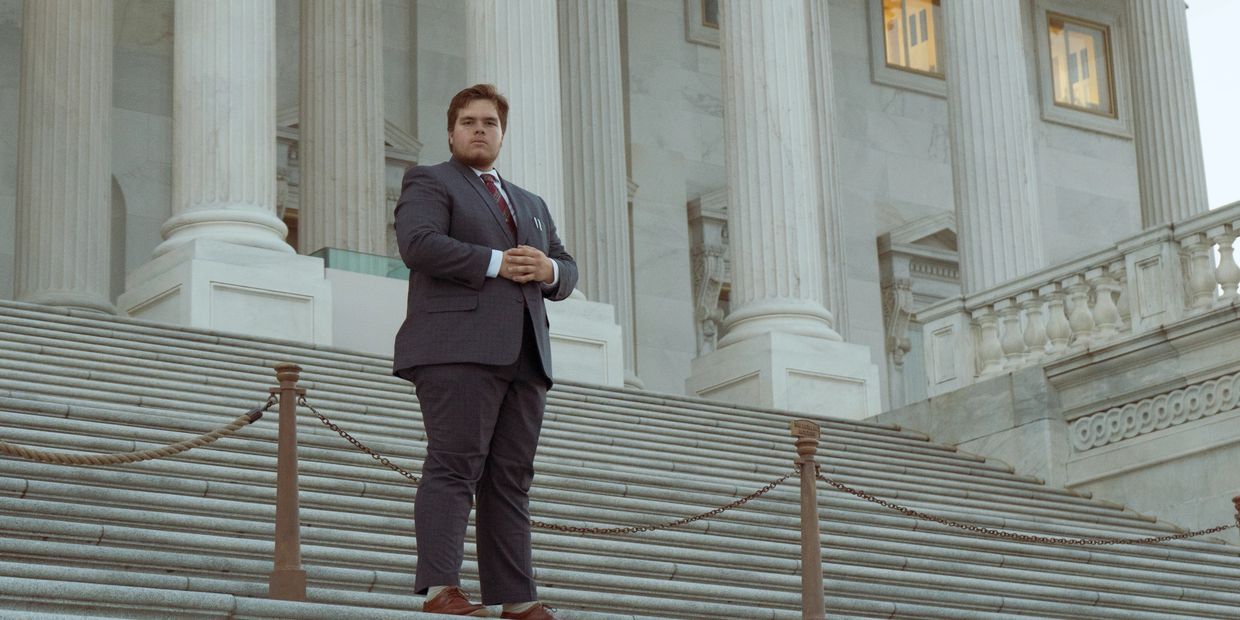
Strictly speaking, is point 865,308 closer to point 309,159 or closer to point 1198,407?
point 309,159

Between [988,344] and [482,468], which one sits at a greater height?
[988,344]

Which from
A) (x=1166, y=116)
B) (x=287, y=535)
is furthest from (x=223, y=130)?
(x=1166, y=116)

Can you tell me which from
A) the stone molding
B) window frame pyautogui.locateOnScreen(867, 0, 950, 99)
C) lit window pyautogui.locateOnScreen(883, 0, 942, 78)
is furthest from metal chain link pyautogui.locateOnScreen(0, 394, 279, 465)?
lit window pyautogui.locateOnScreen(883, 0, 942, 78)

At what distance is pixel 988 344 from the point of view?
57.4 ft

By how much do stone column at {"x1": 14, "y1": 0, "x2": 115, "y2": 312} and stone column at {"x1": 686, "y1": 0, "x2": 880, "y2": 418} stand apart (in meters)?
6.09

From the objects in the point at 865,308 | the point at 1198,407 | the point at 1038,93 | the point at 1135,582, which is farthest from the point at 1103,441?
the point at 1038,93

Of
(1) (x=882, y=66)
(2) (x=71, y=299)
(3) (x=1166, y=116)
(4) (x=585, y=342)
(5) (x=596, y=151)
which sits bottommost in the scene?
(4) (x=585, y=342)

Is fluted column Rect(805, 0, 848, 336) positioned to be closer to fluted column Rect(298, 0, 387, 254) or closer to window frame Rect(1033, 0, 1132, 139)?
fluted column Rect(298, 0, 387, 254)

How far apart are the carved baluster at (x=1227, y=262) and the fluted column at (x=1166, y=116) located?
11.0 m

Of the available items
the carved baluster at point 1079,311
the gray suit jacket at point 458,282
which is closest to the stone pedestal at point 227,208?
the carved baluster at point 1079,311

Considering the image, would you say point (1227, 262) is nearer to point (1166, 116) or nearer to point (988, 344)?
point (988, 344)

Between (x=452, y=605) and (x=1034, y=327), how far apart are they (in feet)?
36.5

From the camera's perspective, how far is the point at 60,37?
20.2 metres

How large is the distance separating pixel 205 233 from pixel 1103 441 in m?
7.40
